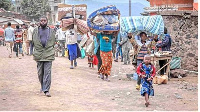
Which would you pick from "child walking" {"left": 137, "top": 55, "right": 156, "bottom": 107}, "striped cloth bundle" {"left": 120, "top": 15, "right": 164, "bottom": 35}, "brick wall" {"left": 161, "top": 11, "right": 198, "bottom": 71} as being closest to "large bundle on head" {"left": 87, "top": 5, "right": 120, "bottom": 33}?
"striped cloth bundle" {"left": 120, "top": 15, "right": 164, "bottom": 35}

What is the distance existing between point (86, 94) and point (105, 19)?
3342 mm

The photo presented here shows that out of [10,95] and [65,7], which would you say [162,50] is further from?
[10,95]

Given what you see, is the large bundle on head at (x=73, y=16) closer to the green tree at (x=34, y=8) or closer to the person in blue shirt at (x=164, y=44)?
the person in blue shirt at (x=164, y=44)

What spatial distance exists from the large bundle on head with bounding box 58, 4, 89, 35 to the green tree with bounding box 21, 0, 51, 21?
40765 millimetres

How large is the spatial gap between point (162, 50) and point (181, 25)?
5.48ft

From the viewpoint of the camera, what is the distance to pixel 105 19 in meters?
11.9

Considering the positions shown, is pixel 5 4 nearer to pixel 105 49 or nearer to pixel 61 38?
pixel 61 38

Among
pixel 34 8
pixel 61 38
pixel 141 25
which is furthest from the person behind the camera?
pixel 34 8

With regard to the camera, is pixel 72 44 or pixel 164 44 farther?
pixel 72 44

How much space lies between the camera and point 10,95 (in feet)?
29.2

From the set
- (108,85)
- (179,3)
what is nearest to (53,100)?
(108,85)

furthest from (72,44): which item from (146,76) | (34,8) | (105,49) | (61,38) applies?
(34,8)

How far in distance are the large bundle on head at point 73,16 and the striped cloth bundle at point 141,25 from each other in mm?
2540

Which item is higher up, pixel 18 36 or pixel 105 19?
pixel 105 19
